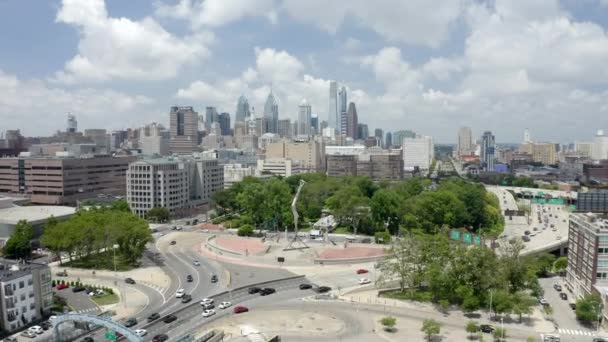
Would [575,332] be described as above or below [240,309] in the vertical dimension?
below

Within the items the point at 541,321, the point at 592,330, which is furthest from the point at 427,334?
the point at 592,330

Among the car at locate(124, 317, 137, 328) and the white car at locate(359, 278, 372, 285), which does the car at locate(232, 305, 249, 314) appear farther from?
the white car at locate(359, 278, 372, 285)

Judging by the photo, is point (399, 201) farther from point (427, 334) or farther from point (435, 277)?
point (427, 334)

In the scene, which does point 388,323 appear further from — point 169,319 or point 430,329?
point 169,319

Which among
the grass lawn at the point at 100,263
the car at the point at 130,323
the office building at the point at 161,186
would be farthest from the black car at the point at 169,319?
the office building at the point at 161,186

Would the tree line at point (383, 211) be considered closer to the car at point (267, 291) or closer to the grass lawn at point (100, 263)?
the grass lawn at point (100, 263)

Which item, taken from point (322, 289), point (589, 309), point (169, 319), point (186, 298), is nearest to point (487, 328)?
point (589, 309)
